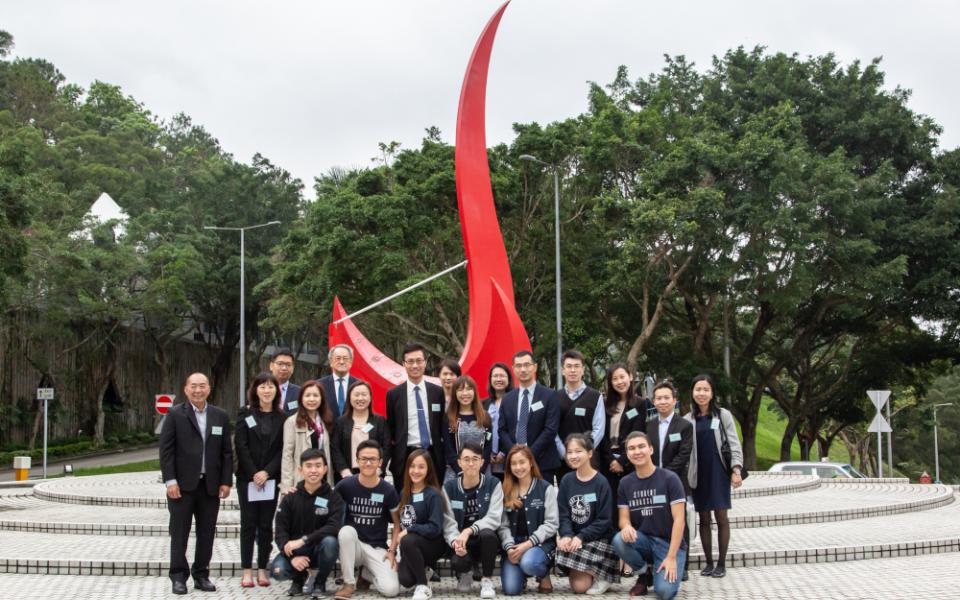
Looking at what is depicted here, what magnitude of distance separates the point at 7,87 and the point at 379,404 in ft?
121

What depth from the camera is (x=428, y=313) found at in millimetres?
23875

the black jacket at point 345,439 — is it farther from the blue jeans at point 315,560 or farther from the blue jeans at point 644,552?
the blue jeans at point 644,552

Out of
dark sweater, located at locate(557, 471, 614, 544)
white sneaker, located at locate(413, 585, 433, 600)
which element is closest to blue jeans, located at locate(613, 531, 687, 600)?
dark sweater, located at locate(557, 471, 614, 544)

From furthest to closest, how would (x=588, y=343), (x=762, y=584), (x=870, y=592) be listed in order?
(x=588, y=343) → (x=762, y=584) → (x=870, y=592)

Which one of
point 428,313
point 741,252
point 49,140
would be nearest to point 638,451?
point 741,252

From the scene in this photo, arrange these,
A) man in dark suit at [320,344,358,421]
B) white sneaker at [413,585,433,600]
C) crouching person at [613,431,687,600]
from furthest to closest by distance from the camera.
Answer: man in dark suit at [320,344,358,421], crouching person at [613,431,687,600], white sneaker at [413,585,433,600]

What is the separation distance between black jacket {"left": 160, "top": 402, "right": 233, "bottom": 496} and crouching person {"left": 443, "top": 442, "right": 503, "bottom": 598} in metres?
1.45

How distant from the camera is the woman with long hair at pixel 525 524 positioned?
20.3 feet

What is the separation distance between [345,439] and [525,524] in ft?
4.32

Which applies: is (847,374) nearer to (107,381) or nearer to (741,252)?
(741,252)

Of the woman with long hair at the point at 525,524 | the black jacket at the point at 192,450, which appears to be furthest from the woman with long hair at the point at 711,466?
the black jacket at the point at 192,450

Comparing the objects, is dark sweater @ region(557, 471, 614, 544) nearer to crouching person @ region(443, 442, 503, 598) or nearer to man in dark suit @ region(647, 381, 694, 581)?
crouching person @ region(443, 442, 503, 598)

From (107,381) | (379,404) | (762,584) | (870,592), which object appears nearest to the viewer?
(870,592)

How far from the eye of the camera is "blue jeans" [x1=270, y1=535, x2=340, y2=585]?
6.15m
